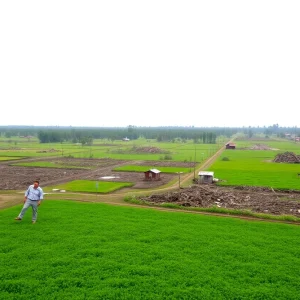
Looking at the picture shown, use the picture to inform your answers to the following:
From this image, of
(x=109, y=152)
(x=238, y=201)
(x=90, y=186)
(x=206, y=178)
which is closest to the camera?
(x=238, y=201)

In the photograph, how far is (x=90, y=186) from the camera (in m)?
36.3

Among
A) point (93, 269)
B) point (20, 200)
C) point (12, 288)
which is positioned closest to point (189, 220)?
point (93, 269)

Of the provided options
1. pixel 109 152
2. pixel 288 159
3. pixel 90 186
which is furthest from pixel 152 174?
pixel 109 152

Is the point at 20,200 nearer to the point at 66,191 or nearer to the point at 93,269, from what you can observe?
the point at 66,191

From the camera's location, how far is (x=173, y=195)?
27375 millimetres

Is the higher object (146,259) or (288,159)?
(146,259)

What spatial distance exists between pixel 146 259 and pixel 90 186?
25.1m

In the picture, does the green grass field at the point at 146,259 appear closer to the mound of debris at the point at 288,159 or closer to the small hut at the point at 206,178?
the small hut at the point at 206,178

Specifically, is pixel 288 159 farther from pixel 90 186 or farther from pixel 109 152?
pixel 109 152

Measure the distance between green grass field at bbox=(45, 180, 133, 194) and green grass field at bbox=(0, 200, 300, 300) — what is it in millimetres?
14749

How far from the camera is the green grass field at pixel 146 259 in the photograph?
10.1 meters

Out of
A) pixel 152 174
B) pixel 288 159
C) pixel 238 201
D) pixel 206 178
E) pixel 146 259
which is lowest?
pixel 238 201

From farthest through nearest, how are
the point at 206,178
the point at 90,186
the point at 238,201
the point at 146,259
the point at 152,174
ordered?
the point at 152,174 → the point at 206,178 → the point at 90,186 → the point at 238,201 → the point at 146,259

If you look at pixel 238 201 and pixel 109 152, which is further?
pixel 109 152
